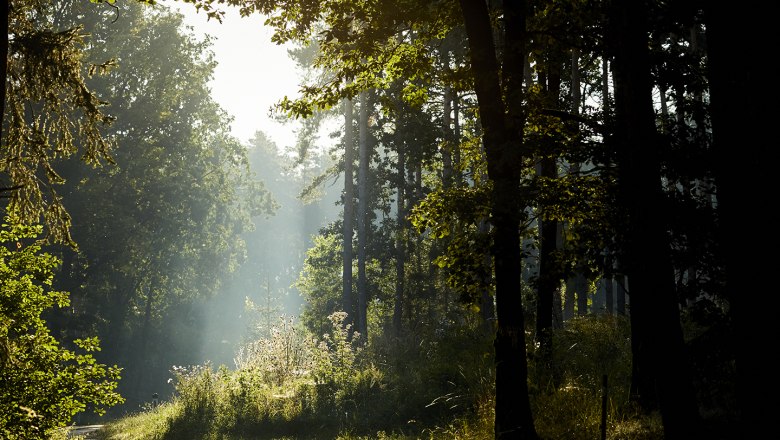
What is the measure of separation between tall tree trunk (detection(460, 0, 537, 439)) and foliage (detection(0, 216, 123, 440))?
4.82 metres

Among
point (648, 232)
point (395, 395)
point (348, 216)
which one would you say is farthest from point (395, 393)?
point (348, 216)

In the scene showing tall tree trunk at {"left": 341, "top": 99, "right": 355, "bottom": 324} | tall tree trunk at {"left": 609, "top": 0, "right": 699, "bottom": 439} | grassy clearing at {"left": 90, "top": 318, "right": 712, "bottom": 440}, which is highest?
tall tree trunk at {"left": 341, "top": 99, "right": 355, "bottom": 324}

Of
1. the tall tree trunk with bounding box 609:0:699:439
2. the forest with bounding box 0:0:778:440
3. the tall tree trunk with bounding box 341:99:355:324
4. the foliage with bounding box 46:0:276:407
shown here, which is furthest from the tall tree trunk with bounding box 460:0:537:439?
the foliage with bounding box 46:0:276:407

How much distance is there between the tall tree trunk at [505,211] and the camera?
7.25 m

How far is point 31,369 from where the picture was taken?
778 cm

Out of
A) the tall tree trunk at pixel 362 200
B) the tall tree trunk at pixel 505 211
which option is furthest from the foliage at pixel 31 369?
the tall tree trunk at pixel 362 200

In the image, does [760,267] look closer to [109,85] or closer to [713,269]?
[713,269]

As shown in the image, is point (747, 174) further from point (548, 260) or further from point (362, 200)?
point (362, 200)

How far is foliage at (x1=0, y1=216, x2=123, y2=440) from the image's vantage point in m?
7.51

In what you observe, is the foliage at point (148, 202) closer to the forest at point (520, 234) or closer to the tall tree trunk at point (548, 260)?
the forest at point (520, 234)

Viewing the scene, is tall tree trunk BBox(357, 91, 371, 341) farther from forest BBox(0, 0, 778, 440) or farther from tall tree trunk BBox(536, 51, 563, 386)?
tall tree trunk BBox(536, 51, 563, 386)

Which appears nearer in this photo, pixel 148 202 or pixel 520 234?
pixel 520 234

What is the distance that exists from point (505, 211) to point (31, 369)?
576 cm

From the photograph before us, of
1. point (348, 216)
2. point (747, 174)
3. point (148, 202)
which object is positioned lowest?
point (747, 174)
